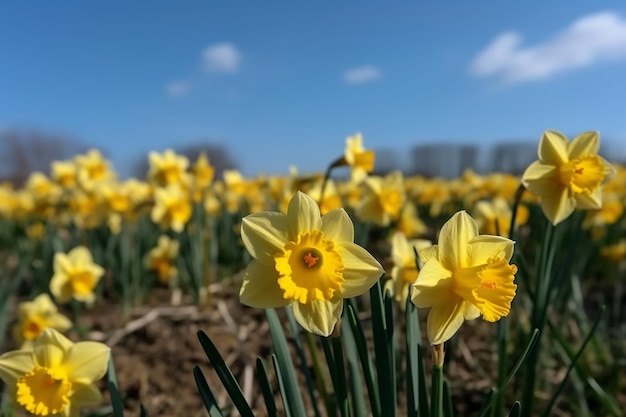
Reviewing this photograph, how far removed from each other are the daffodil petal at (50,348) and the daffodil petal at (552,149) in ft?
5.12

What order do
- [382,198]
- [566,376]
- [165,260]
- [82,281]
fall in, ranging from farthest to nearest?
[165,260], [82,281], [382,198], [566,376]

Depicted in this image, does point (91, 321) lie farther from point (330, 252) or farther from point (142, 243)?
point (330, 252)

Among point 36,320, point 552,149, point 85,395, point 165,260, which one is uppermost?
point 552,149

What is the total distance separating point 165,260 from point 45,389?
116 inches

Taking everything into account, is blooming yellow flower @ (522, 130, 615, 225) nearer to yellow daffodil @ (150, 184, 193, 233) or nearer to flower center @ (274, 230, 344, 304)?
flower center @ (274, 230, 344, 304)

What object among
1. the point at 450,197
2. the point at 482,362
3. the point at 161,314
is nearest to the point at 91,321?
the point at 161,314

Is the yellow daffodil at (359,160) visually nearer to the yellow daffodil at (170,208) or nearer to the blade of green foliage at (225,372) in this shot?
the blade of green foliage at (225,372)

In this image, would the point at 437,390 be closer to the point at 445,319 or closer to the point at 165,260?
the point at 445,319

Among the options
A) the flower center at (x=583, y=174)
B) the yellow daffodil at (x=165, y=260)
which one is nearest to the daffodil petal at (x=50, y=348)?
the flower center at (x=583, y=174)

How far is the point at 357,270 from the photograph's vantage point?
1.12 metres

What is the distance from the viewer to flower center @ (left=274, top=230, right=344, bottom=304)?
1106 millimetres

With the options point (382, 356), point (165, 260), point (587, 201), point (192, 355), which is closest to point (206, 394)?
point (382, 356)

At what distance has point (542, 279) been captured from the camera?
1.60 m

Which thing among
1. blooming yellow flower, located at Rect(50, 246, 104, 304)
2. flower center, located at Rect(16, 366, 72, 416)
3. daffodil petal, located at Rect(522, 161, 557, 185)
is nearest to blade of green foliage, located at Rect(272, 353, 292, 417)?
flower center, located at Rect(16, 366, 72, 416)
